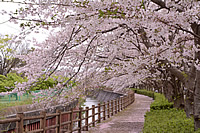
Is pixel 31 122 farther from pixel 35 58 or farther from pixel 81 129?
pixel 35 58

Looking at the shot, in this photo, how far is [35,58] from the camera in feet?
20.0

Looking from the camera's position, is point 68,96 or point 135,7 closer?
point 135,7

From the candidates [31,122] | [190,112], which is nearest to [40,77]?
[190,112]

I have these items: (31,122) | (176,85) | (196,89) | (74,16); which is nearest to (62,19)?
(74,16)

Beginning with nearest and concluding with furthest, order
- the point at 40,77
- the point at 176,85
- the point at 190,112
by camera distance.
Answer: the point at 40,77
the point at 190,112
the point at 176,85

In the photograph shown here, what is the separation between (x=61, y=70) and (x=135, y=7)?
367 centimetres

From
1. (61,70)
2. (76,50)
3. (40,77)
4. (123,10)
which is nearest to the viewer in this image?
(123,10)

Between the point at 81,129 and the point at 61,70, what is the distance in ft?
12.9

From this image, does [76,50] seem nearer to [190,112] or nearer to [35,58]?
[35,58]

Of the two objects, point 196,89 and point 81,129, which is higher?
point 196,89

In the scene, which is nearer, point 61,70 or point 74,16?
point 74,16

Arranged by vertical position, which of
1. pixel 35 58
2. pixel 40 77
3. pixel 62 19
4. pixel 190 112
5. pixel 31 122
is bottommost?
pixel 31 122

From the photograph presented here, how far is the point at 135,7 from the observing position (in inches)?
176

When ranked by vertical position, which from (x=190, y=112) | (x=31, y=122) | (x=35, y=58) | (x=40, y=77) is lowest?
(x=31, y=122)
